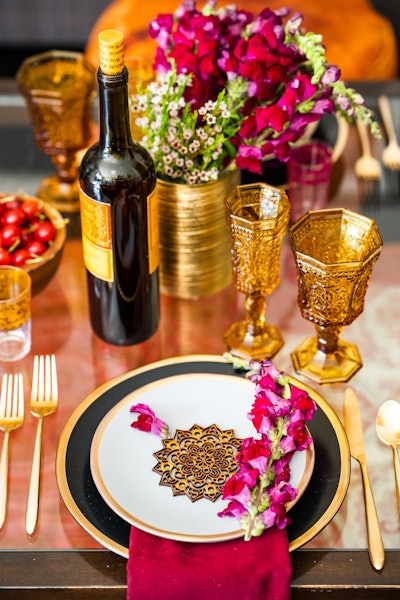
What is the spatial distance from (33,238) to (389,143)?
68 centimetres

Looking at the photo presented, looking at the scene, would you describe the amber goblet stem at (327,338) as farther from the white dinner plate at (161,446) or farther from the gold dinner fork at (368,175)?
the gold dinner fork at (368,175)

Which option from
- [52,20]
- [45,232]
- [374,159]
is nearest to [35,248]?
[45,232]

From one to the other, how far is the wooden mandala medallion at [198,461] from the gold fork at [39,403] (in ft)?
0.47

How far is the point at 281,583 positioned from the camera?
95 centimetres

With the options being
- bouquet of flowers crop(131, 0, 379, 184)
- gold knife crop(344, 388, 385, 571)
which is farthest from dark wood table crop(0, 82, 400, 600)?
bouquet of flowers crop(131, 0, 379, 184)

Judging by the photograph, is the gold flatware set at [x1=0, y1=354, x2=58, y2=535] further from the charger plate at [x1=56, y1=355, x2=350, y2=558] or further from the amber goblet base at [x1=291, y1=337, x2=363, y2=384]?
the amber goblet base at [x1=291, y1=337, x2=363, y2=384]

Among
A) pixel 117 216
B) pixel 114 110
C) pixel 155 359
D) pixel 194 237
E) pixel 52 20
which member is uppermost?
pixel 114 110

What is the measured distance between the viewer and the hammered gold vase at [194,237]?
50.8 inches

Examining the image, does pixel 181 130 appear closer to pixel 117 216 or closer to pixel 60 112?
pixel 117 216

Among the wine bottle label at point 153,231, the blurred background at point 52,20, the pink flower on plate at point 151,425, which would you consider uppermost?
the wine bottle label at point 153,231

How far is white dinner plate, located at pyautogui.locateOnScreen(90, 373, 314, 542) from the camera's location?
1.00 metres

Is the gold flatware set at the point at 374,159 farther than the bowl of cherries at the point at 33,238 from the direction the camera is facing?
Yes

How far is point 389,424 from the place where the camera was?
1146 mm

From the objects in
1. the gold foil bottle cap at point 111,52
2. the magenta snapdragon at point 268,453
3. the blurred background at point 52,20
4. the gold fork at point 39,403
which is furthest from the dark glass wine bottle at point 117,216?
the blurred background at point 52,20
